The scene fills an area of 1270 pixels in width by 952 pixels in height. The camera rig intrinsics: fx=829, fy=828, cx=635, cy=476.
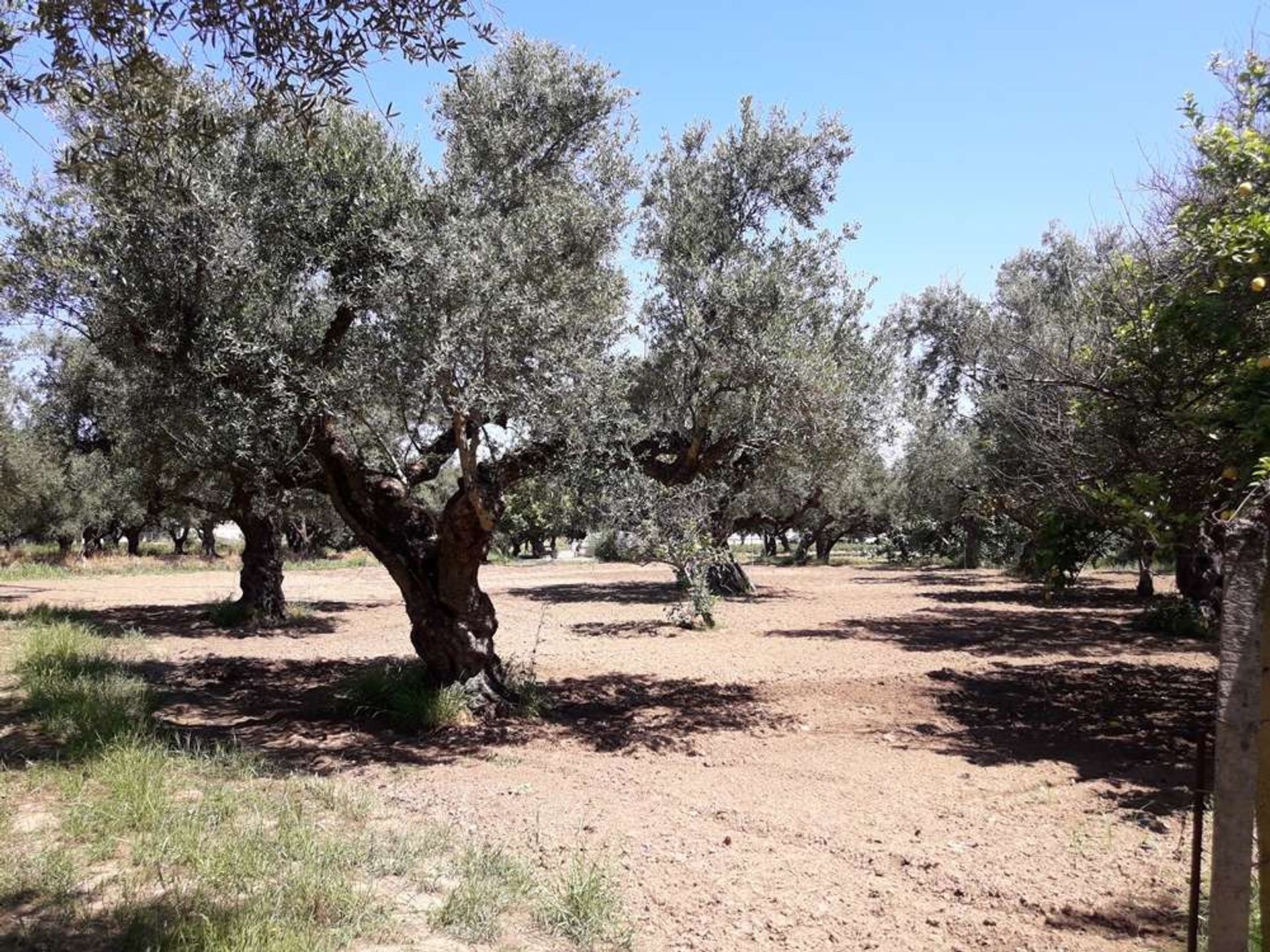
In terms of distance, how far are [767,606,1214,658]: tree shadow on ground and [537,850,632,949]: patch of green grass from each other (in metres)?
10.9

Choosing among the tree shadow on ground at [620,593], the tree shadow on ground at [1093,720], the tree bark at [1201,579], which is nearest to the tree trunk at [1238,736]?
the tree shadow on ground at [1093,720]

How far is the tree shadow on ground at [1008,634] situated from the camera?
14.4 m

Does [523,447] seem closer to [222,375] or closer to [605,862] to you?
[222,375]

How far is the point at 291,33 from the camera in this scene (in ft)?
15.9

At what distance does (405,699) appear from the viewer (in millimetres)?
9000

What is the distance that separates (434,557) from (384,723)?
1867 mm

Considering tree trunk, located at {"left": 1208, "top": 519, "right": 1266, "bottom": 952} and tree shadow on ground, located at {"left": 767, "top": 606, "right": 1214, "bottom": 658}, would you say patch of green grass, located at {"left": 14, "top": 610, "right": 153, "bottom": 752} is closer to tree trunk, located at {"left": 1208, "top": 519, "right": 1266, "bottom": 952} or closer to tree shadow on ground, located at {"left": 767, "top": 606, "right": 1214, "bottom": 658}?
tree trunk, located at {"left": 1208, "top": 519, "right": 1266, "bottom": 952}

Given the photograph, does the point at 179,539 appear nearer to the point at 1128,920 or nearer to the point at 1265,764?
the point at 1128,920

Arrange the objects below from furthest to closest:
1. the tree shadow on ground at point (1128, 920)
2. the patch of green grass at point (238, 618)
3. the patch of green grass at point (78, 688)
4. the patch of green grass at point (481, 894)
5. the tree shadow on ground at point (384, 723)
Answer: the patch of green grass at point (238, 618)
the tree shadow on ground at point (384, 723)
the patch of green grass at point (78, 688)
the tree shadow on ground at point (1128, 920)
the patch of green grass at point (481, 894)

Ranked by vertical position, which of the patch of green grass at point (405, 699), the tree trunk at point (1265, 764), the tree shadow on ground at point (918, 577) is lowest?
the tree shadow on ground at point (918, 577)

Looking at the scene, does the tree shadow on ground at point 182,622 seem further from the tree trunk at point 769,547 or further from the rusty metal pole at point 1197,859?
the tree trunk at point 769,547

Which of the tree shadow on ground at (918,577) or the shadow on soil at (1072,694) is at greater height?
the shadow on soil at (1072,694)

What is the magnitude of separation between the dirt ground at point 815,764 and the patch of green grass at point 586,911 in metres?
0.17

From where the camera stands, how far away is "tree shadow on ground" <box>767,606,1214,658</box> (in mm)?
14398
